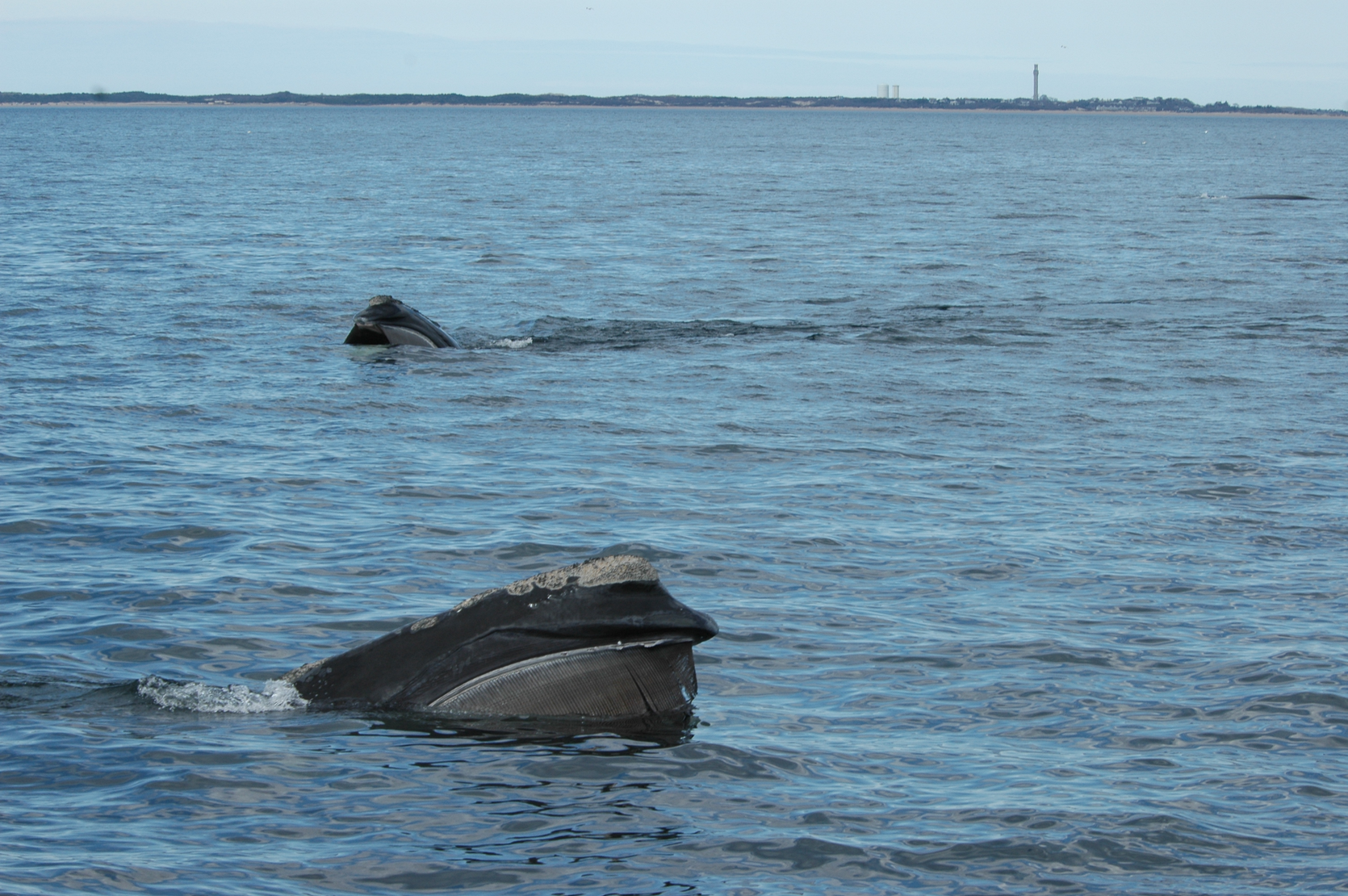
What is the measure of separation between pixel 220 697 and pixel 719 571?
4023 mm

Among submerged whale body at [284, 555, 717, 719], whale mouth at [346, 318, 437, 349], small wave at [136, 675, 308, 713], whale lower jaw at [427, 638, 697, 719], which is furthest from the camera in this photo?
whale mouth at [346, 318, 437, 349]

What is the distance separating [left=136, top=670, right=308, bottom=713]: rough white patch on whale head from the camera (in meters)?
7.52

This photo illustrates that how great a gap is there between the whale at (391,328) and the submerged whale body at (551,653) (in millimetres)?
13768

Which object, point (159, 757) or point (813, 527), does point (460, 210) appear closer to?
point (813, 527)

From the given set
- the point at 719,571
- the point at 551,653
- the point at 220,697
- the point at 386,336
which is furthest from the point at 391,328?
the point at 551,653

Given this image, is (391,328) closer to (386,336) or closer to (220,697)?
(386,336)

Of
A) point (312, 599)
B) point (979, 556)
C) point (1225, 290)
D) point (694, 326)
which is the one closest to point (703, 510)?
point (979, 556)

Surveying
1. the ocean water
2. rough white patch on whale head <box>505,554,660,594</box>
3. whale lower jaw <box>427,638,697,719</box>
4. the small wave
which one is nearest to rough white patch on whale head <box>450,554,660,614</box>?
rough white patch on whale head <box>505,554,660,594</box>

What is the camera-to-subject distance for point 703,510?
12102 millimetres

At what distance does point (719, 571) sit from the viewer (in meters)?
10.5

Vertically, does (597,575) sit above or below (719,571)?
above

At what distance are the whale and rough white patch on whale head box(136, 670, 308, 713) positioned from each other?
1295 centimetres

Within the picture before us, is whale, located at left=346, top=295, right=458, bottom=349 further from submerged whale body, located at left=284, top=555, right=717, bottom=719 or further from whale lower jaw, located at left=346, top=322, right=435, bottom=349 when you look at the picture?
submerged whale body, located at left=284, top=555, right=717, bottom=719

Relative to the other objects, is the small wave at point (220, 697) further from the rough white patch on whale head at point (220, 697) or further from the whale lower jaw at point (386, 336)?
the whale lower jaw at point (386, 336)
